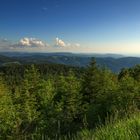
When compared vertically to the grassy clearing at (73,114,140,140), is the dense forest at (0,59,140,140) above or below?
below

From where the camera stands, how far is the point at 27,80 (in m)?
56.4

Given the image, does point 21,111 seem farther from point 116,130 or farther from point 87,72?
point 116,130

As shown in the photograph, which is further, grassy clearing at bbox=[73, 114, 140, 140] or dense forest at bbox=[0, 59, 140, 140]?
dense forest at bbox=[0, 59, 140, 140]

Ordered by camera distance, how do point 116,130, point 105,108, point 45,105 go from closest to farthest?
point 116,130 → point 105,108 → point 45,105

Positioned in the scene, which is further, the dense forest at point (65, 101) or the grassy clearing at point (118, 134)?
the dense forest at point (65, 101)

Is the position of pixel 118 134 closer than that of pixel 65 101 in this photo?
Yes

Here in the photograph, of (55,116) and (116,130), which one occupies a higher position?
(116,130)

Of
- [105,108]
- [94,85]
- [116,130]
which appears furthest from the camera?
[94,85]

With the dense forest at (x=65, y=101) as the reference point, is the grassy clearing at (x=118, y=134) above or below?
above

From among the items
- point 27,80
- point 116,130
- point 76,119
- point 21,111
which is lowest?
point 76,119

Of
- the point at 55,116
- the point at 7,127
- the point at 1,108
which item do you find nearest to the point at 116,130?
the point at 7,127

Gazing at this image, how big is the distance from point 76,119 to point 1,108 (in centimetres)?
1568

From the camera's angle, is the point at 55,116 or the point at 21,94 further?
the point at 21,94

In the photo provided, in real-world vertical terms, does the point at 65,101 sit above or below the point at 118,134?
below
